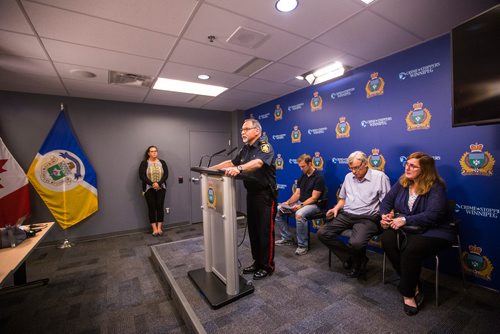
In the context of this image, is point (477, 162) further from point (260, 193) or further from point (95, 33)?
point (95, 33)

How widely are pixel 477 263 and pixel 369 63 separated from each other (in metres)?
2.45

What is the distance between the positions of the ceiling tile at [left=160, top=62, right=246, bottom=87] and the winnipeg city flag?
2.20 meters

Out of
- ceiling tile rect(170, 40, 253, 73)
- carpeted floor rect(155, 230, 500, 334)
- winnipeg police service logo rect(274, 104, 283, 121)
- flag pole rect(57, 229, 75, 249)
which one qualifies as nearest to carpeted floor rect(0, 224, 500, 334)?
carpeted floor rect(155, 230, 500, 334)

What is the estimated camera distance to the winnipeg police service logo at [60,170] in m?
3.79

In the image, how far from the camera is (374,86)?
117 inches

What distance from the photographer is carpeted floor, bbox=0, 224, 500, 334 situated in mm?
1777

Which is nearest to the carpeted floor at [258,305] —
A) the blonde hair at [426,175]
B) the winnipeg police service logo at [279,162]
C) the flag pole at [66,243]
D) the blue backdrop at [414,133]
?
the blue backdrop at [414,133]

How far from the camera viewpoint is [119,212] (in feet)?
14.5

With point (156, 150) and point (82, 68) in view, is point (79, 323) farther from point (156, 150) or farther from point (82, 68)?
point (156, 150)

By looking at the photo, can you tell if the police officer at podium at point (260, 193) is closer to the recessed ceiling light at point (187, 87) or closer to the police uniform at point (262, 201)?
the police uniform at point (262, 201)

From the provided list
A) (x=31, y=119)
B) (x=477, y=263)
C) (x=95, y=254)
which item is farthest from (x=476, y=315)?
(x=31, y=119)

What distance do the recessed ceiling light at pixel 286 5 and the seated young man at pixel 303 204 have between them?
6.34 feet

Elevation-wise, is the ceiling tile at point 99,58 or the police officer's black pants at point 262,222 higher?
the ceiling tile at point 99,58

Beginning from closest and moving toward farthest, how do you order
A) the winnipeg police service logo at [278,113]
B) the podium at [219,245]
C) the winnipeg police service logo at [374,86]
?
the podium at [219,245] → the winnipeg police service logo at [374,86] → the winnipeg police service logo at [278,113]
